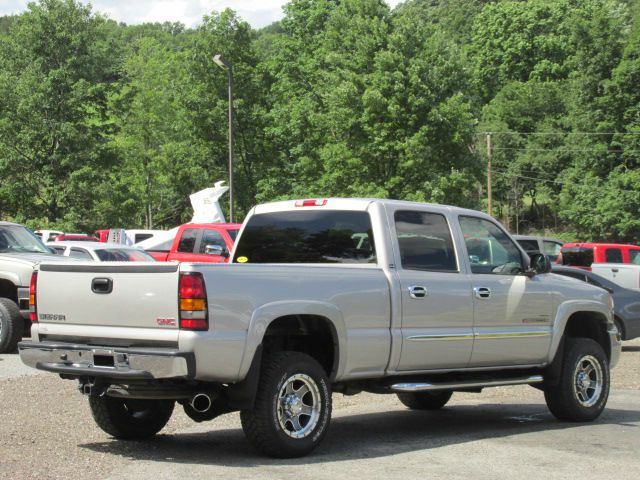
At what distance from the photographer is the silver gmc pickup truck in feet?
24.9

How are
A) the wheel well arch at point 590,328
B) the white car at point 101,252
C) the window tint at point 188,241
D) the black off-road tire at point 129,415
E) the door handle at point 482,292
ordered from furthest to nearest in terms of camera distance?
the window tint at point 188,241
the white car at point 101,252
the wheel well arch at point 590,328
the door handle at point 482,292
the black off-road tire at point 129,415

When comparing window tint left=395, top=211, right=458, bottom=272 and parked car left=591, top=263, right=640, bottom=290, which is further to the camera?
parked car left=591, top=263, right=640, bottom=290

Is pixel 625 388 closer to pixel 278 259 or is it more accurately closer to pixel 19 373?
pixel 278 259

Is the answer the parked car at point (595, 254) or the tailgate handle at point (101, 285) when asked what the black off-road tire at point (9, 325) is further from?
the parked car at point (595, 254)

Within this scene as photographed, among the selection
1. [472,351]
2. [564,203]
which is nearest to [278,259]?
[472,351]

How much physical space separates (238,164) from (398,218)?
5120 cm

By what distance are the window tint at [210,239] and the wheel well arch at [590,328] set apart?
44.4 ft

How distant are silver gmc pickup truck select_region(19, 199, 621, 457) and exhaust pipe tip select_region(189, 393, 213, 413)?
1 cm

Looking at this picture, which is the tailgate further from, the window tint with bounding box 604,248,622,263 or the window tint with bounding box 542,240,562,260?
the window tint with bounding box 542,240,562,260

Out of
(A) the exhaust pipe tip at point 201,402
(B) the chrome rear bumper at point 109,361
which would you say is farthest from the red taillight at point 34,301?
(A) the exhaust pipe tip at point 201,402

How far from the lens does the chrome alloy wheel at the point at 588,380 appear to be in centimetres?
1061

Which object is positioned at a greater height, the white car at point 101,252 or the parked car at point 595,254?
the white car at point 101,252

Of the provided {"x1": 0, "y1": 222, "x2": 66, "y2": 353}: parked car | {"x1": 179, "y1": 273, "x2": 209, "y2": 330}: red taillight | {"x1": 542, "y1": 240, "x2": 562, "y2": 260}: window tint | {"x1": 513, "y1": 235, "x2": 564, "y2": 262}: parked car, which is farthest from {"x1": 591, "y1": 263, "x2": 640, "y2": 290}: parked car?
{"x1": 179, "y1": 273, "x2": 209, "y2": 330}: red taillight

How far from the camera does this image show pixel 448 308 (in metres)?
9.26
